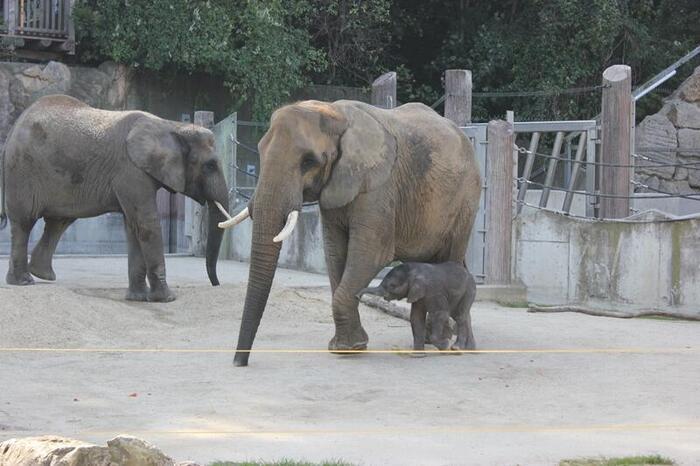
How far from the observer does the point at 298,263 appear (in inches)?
711

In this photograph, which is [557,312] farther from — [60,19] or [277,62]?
[60,19]

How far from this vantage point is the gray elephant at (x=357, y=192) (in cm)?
945

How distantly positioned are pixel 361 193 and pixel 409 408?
7.85 ft

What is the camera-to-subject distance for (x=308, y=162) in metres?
9.61

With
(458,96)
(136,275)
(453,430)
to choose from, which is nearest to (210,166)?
(136,275)

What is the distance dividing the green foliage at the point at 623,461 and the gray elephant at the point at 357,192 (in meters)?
3.35

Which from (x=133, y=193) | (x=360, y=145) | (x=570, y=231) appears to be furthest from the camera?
(x=570, y=231)

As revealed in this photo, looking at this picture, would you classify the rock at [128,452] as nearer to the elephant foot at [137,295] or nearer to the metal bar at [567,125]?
the elephant foot at [137,295]

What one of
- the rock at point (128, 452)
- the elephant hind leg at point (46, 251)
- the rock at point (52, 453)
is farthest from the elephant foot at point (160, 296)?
the rock at point (128, 452)

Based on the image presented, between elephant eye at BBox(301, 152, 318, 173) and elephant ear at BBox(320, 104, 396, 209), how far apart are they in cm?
25

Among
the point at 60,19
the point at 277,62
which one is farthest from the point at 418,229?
the point at 60,19

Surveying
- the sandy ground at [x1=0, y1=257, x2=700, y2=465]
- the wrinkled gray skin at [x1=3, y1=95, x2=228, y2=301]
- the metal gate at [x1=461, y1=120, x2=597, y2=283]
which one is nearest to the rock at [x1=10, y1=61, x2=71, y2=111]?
the wrinkled gray skin at [x1=3, y1=95, x2=228, y2=301]

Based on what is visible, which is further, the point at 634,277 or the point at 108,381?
the point at 634,277

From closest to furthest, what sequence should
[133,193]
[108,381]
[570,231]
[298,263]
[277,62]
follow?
1. [108,381]
2. [133,193]
3. [570,231]
4. [298,263]
5. [277,62]
